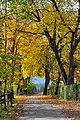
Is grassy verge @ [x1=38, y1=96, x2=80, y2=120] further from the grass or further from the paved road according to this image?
the grass

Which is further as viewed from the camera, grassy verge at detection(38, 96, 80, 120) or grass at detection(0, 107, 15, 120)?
grass at detection(0, 107, 15, 120)

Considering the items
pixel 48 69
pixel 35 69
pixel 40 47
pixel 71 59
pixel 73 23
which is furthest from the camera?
pixel 48 69

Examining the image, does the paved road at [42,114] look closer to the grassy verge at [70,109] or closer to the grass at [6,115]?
the grassy verge at [70,109]

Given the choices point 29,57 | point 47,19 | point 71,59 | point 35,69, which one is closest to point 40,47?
point 29,57

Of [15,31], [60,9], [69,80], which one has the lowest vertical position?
[69,80]

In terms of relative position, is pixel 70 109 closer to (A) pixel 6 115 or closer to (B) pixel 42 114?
(B) pixel 42 114

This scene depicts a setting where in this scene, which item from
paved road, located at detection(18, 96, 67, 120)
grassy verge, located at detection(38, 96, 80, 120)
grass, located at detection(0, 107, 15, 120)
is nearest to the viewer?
paved road, located at detection(18, 96, 67, 120)

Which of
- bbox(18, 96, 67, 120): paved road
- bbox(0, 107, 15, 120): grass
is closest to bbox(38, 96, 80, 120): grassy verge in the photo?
bbox(18, 96, 67, 120): paved road

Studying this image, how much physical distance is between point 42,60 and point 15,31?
18002 millimetres

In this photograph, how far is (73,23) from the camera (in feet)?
98.2

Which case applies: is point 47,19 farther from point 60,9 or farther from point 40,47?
point 40,47

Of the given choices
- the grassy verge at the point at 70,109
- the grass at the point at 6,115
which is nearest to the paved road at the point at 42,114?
the grassy verge at the point at 70,109

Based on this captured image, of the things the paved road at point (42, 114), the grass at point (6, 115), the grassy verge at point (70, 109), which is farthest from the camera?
the grass at point (6, 115)

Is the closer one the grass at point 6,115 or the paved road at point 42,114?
the paved road at point 42,114
